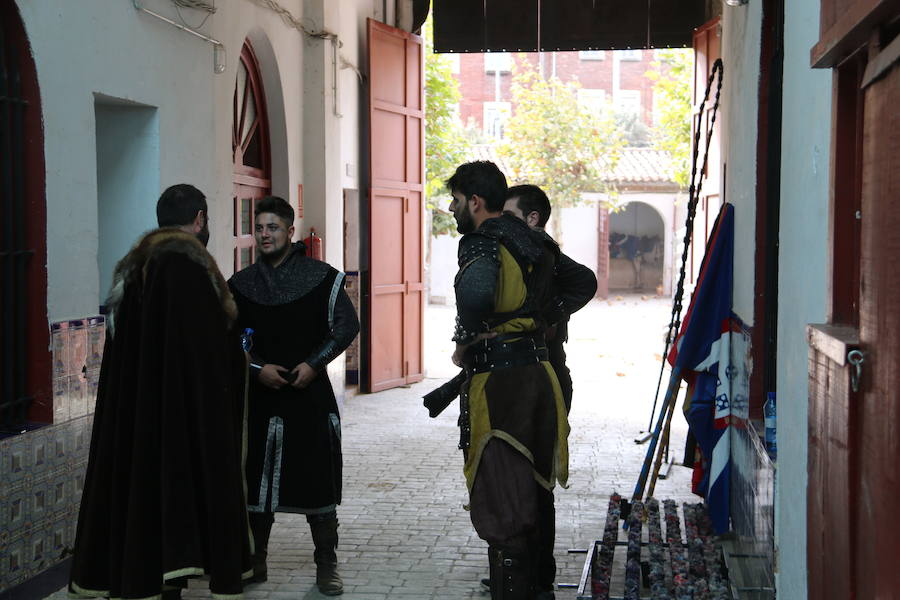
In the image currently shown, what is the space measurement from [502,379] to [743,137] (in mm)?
1888

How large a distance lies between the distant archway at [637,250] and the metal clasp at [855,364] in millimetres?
29132

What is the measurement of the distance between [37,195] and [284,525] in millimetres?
2365

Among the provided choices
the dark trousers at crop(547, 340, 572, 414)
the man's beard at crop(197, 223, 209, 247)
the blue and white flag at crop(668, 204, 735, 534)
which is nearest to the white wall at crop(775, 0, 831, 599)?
the dark trousers at crop(547, 340, 572, 414)

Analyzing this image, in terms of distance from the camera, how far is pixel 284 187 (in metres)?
9.23

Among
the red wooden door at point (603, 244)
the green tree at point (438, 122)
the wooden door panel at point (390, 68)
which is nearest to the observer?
the wooden door panel at point (390, 68)

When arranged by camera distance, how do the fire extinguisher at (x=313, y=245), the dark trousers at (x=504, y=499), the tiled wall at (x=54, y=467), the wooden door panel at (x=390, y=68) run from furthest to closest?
the wooden door panel at (x=390, y=68) → the fire extinguisher at (x=313, y=245) → the tiled wall at (x=54, y=467) → the dark trousers at (x=504, y=499)

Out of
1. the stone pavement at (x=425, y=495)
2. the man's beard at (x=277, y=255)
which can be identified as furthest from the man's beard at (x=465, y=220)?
the stone pavement at (x=425, y=495)

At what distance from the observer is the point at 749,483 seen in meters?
4.71

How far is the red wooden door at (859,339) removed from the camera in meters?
2.00

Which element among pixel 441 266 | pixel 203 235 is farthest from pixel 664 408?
pixel 441 266

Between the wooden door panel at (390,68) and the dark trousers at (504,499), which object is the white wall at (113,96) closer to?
the dark trousers at (504,499)

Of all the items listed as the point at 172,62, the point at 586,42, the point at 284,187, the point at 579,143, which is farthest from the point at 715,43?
the point at 579,143

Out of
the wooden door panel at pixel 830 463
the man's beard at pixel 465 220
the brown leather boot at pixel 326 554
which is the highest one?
the man's beard at pixel 465 220

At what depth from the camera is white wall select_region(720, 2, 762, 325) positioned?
4824 mm
